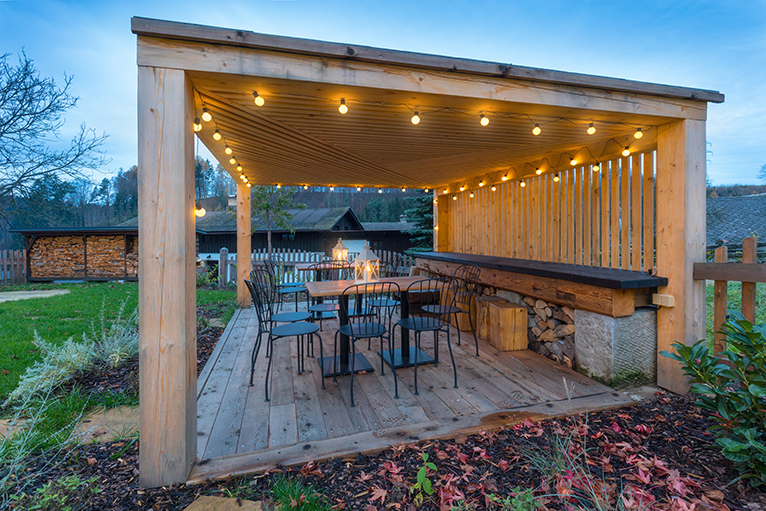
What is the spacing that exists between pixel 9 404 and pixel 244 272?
4.02 meters

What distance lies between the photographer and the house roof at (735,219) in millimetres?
16297

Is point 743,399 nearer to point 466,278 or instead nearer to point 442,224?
point 466,278

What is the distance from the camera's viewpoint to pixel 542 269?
372cm

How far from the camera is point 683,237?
2914 millimetres

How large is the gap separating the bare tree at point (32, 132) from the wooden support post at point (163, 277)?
1301cm

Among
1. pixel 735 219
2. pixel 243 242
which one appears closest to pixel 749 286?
pixel 243 242

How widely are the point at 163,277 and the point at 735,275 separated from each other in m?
3.98

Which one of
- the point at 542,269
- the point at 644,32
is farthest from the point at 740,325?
the point at 644,32

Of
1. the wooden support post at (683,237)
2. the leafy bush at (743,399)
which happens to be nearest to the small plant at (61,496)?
the leafy bush at (743,399)

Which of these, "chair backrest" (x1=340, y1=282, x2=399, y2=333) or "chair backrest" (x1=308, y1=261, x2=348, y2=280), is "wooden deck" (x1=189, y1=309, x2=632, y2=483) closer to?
"chair backrest" (x1=340, y1=282, x2=399, y2=333)

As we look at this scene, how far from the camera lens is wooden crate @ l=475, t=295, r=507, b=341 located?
4.52 meters

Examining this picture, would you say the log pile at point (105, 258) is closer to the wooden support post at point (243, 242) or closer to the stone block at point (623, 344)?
the wooden support post at point (243, 242)

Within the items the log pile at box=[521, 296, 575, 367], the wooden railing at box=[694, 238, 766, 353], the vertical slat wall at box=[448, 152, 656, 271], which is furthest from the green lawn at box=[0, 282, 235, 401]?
the wooden railing at box=[694, 238, 766, 353]

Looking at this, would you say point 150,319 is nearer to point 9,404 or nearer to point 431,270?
point 9,404
